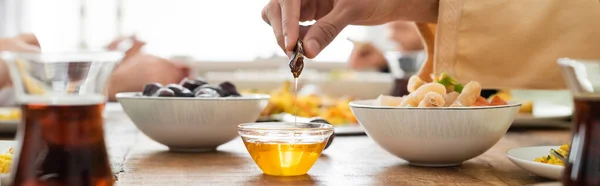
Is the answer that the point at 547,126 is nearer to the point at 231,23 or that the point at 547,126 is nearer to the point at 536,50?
the point at 536,50

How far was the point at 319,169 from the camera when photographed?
3.36 ft

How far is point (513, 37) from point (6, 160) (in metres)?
0.99

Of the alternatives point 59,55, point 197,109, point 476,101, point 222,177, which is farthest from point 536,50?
point 59,55

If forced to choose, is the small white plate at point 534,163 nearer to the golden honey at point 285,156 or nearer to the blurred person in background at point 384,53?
the golden honey at point 285,156

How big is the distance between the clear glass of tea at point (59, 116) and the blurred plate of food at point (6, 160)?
0.15 metres

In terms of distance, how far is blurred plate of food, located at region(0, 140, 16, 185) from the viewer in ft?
2.43

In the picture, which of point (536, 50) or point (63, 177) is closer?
point (63, 177)

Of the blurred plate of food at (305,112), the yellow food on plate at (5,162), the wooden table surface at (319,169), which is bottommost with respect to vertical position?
the blurred plate of food at (305,112)

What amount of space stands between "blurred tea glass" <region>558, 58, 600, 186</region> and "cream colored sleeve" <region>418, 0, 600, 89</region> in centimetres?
85

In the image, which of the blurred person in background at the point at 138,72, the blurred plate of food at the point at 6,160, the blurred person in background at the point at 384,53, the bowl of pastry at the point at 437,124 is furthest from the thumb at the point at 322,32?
the blurred person in background at the point at 384,53

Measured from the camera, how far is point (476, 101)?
3.52 ft

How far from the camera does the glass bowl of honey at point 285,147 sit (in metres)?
0.94

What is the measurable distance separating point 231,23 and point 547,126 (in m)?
6.37

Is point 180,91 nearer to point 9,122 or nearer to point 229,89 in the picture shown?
point 229,89
